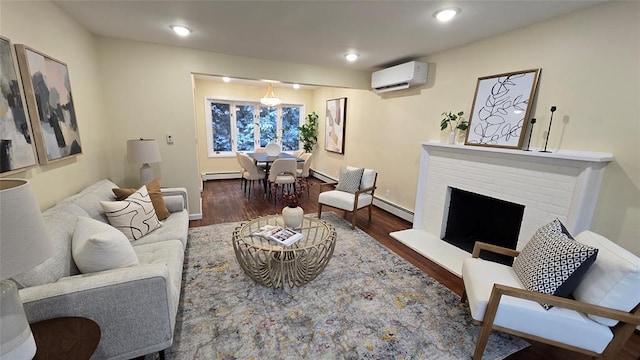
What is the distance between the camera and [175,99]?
11.3 feet

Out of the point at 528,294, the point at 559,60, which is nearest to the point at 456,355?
the point at 528,294

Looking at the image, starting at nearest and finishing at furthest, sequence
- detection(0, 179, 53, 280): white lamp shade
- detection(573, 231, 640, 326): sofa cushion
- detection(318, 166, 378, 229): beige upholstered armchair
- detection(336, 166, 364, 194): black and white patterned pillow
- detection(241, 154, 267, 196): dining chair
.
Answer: detection(0, 179, 53, 280): white lamp shade → detection(573, 231, 640, 326): sofa cushion → detection(318, 166, 378, 229): beige upholstered armchair → detection(336, 166, 364, 194): black and white patterned pillow → detection(241, 154, 267, 196): dining chair

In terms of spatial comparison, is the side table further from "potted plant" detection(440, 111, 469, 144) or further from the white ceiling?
"potted plant" detection(440, 111, 469, 144)

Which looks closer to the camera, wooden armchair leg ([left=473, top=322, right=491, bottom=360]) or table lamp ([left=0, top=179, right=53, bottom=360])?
table lamp ([left=0, top=179, right=53, bottom=360])

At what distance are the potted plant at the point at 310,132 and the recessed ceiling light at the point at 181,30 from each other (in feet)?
13.8

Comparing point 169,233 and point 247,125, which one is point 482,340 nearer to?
point 169,233

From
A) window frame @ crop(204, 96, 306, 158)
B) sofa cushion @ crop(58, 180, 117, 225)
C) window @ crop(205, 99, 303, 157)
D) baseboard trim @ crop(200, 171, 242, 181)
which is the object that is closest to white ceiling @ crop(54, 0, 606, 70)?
sofa cushion @ crop(58, 180, 117, 225)

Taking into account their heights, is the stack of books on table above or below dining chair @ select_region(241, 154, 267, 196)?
below

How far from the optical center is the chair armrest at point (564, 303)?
1371 millimetres

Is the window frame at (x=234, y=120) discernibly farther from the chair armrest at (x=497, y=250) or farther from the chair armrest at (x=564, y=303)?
the chair armrest at (x=564, y=303)

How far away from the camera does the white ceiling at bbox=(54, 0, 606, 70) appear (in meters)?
2.12

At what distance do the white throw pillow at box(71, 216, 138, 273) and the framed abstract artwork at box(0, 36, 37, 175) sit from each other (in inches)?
21.4

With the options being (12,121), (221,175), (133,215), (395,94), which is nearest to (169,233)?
(133,215)

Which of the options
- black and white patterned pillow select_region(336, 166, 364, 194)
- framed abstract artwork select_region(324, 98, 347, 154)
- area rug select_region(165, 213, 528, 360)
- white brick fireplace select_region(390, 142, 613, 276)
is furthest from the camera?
framed abstract artwork select_region(324, 98, 347, 154)
